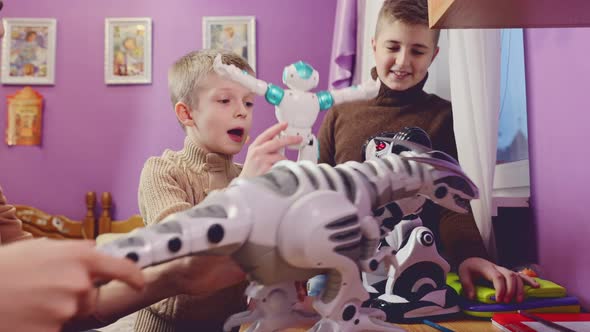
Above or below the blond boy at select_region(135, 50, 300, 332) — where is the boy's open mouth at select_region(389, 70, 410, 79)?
above

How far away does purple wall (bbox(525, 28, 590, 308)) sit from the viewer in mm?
844

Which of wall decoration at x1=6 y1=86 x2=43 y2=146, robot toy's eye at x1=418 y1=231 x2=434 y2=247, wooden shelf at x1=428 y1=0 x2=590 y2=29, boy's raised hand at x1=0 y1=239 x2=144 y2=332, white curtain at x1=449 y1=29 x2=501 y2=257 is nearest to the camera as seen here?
boy's raised hand at x1=0 y1=239 x2=144 y2=332

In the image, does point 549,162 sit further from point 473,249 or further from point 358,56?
point 358,56

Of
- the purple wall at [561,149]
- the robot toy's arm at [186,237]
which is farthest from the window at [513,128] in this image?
the robot toy's arm at [186,237]

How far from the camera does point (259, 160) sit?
572 millimetres

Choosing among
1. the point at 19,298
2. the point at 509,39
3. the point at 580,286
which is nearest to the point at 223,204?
the point at 19,298

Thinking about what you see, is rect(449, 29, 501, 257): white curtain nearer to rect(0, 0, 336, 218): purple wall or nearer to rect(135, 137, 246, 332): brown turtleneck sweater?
rect(135, 137, 246, 332): brown turtleneck sweater

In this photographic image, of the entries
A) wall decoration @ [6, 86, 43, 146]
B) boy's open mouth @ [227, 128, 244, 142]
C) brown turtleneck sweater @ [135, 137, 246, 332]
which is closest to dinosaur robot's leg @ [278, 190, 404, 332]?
brown turtleneck sweater @ [135, 137, 246, 332]

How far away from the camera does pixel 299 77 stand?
57 cm

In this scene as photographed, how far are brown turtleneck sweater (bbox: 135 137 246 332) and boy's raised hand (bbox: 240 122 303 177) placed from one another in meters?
0.21

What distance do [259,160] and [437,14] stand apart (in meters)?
0.27

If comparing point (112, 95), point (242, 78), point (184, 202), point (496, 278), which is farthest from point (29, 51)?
point (496, 278)

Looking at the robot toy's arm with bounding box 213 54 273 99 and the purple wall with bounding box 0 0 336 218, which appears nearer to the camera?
the robot toy's arm with bounding box 213 54 273 99

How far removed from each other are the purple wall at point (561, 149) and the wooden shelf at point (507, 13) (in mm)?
226
